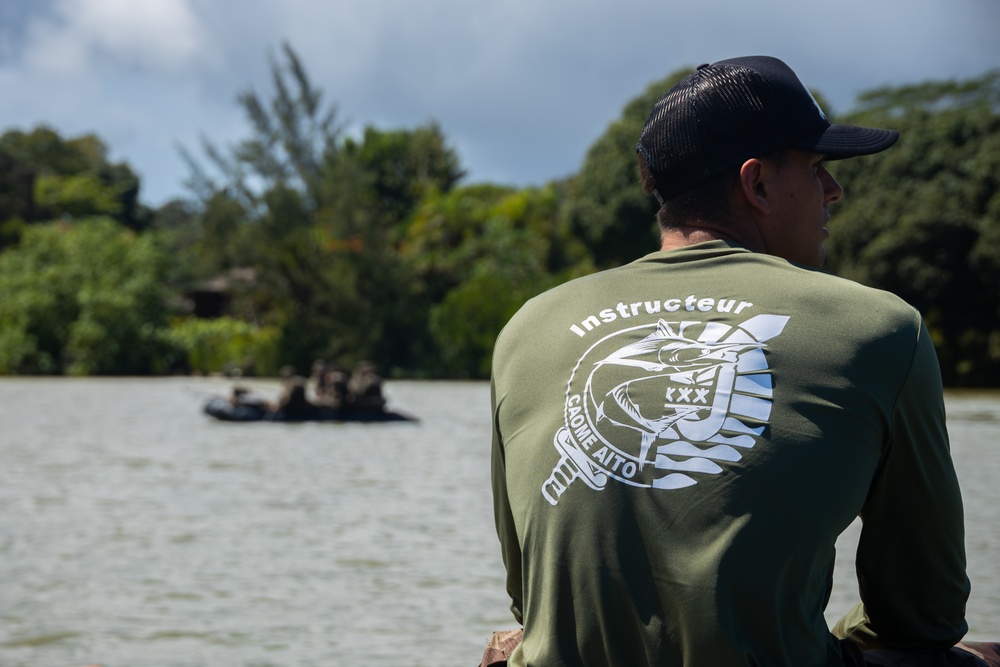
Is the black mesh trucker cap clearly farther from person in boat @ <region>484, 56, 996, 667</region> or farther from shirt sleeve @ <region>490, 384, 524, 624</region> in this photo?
shirt sleeve @ <region>490, 384, 524, 624</region>

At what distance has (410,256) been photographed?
131 feet

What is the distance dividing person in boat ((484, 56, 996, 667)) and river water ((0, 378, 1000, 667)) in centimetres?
262

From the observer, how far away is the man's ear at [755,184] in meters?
1.90

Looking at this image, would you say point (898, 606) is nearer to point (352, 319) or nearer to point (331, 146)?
point (352, 319)

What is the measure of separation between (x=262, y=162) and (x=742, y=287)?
41594 millimetres

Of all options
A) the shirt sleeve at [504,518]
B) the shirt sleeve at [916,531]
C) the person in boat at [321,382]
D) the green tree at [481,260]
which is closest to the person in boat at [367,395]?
the person in boat at [321,382]

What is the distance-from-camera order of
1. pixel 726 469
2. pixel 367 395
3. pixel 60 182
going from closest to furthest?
pixel 726 469
pixel 367 395
pixel 60 182

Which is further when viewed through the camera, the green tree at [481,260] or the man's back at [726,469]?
the green tree at [481,260]

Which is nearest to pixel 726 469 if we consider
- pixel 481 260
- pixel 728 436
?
pixel 728 436

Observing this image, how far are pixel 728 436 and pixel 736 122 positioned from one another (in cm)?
50

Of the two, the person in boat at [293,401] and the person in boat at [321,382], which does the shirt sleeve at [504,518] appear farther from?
the person in boat at [321,382]

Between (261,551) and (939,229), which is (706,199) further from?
(939,229)

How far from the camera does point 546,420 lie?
5.97 ft

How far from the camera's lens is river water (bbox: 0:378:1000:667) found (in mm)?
5293
